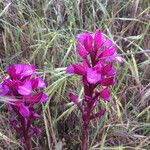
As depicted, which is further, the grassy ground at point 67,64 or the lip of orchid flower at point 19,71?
the grassy ground at point 67,64

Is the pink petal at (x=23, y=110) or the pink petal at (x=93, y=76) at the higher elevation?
the pink petal at (x=93, y=76)

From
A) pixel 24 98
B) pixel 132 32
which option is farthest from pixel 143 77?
pixel 24 98

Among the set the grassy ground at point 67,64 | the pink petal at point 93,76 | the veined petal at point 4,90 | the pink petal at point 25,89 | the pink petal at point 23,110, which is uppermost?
the pink petal at point 93,76

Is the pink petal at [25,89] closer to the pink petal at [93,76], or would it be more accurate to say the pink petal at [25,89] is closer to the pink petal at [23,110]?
the pink petal at [23,110]

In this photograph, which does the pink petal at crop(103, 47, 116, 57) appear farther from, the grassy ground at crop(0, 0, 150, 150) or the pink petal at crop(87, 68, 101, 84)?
the grassy ground at crop(0, 0, 150, 150)

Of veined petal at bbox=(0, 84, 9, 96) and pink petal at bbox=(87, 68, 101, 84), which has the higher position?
pink petal at bbox=(87, 68, 101, 84)

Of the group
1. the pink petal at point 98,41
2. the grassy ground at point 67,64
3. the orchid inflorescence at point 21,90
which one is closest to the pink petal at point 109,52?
the pink petal at point 98,41

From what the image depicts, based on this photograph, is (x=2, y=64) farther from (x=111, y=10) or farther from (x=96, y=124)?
(x=111, y=10)

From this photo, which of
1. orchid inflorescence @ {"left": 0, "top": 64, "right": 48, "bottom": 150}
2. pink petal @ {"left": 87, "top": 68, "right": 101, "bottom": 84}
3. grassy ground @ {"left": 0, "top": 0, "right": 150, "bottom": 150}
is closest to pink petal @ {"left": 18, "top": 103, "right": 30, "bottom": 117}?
orchid inflorescence @ {"left": 0, "top": 64, "right": 48, "bottom": 150}
